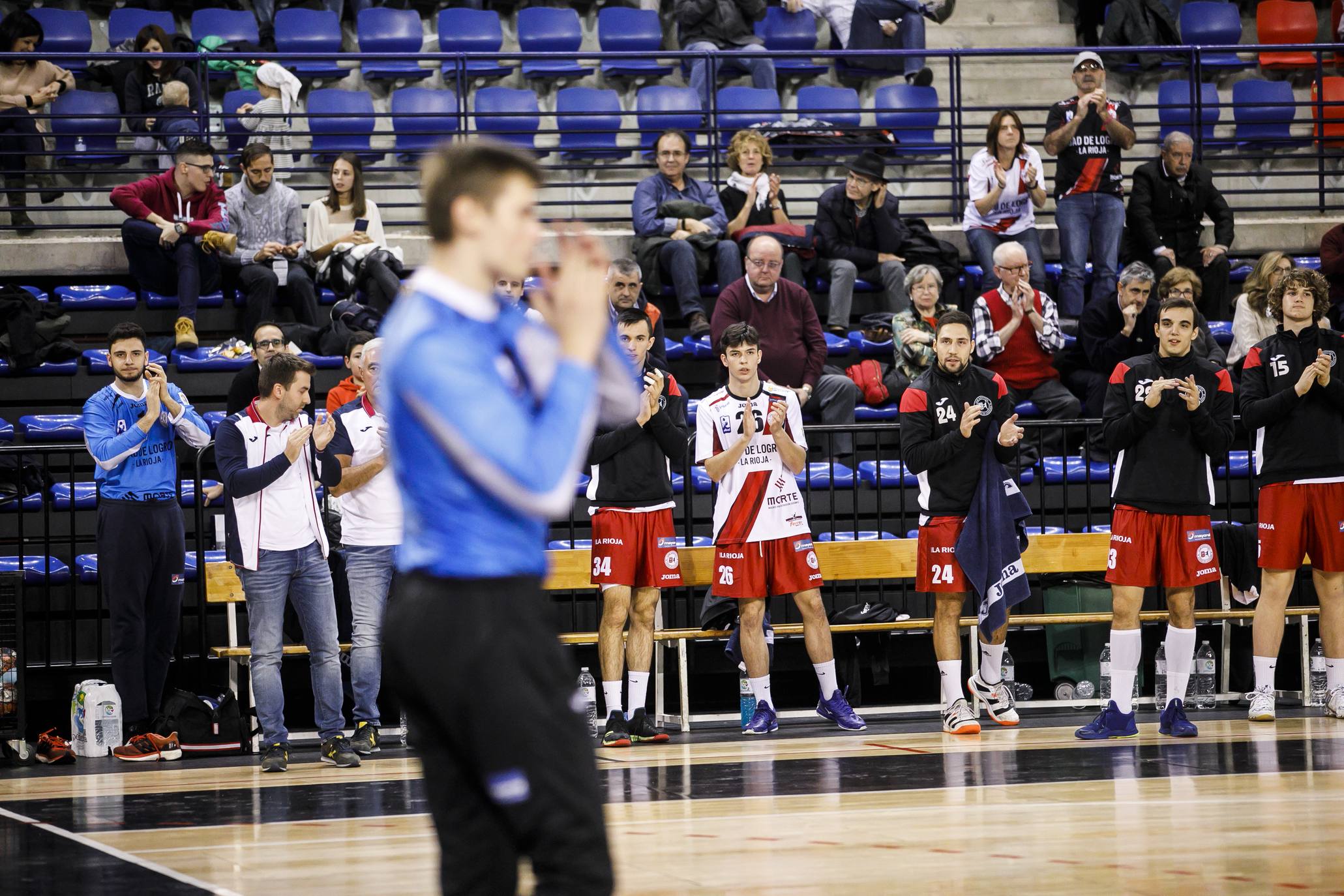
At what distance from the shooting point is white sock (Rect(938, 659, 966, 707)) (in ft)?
25.1

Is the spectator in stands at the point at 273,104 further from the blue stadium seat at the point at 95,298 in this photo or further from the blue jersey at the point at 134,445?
the blue jersey at the point at 134,445

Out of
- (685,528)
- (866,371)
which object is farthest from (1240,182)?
(685,528)

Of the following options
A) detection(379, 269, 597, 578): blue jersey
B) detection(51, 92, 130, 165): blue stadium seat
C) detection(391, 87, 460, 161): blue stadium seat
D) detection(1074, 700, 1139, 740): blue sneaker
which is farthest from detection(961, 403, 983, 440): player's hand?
detection(51, 92, 130, 165): blue stadium seat

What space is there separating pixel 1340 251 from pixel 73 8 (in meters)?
11.0

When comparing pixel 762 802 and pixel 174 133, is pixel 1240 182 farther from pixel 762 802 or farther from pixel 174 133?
pixel 762 802

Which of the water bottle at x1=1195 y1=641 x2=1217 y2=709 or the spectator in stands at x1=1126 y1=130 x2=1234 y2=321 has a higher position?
the spectator in stands at x1=1126 y1=130 x2=1234 y2=321

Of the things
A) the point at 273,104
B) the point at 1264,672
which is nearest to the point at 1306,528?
the point at 1264,672

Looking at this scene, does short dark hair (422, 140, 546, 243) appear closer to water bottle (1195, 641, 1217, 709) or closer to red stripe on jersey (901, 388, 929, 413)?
red stripe on jersey (901, 388, 929, 413)

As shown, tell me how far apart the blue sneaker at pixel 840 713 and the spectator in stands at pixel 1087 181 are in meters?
4.51

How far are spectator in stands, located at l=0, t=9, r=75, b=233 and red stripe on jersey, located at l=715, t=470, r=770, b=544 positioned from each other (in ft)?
21.0

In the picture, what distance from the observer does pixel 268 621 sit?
7102 mm

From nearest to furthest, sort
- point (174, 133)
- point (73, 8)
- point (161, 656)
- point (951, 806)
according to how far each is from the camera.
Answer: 1. point (951, 806)
2. point (161, 656)
3. point (174, 133)
4. point (73, 8)

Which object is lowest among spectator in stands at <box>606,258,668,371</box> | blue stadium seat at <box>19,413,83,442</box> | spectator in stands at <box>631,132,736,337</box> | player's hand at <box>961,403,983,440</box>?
player's hand at <box>961,403,983,440</box>

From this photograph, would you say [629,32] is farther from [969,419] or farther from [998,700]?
[998,700]
